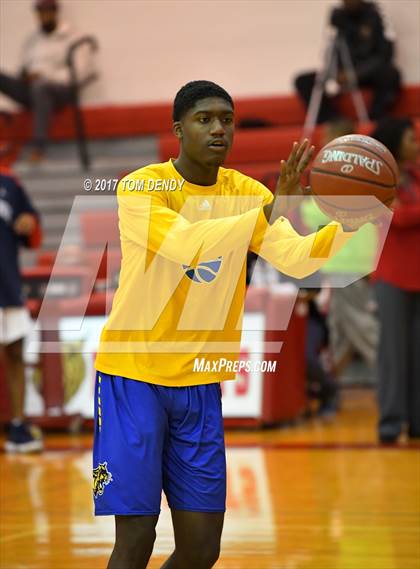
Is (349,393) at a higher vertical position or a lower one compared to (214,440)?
lower

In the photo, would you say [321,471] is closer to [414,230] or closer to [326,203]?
[414,230]

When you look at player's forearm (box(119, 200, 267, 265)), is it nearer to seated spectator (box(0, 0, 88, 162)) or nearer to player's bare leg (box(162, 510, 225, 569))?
player's bare leg (box(162, 510, 225, 569))

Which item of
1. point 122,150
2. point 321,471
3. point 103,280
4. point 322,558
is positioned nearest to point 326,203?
point 322,558

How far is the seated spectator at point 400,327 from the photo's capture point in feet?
24.2

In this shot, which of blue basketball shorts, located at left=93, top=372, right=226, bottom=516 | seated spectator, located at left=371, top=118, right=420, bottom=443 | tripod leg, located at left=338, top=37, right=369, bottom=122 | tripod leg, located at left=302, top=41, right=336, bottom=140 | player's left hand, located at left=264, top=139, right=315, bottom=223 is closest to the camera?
player's left hand, located at left=264, top=139, right=315, bottom=223

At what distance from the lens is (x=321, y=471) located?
6.68 meters

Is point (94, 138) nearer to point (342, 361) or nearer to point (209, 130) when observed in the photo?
point (342, 361)

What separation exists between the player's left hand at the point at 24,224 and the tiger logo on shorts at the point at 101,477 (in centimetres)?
435

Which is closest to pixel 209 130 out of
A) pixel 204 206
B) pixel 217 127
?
pixel 217 127

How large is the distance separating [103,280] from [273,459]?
168cm

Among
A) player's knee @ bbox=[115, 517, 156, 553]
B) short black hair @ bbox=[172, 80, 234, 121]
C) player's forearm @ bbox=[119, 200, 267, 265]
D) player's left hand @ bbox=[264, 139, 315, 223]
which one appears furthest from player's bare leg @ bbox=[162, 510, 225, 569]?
short black hair @ bbox=[172, 80, 234, 121]

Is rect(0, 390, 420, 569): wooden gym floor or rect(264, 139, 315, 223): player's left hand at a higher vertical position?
rect(264, 139, 315, 223): player's left hand

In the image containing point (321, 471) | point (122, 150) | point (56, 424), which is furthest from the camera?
point (122, 150)

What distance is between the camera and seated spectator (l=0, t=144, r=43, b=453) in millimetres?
7637
